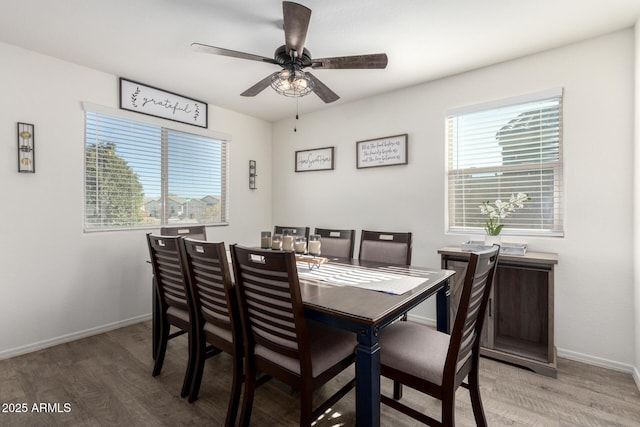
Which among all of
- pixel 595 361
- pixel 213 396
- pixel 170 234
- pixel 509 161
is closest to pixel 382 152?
pixel 509 161

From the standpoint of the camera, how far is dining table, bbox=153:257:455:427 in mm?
1249

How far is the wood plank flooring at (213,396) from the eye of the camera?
1.78m

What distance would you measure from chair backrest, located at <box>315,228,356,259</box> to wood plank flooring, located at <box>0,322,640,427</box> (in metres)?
0.98

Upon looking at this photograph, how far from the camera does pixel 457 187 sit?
314cm

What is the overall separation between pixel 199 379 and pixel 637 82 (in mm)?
3564

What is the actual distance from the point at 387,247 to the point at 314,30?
1757mm

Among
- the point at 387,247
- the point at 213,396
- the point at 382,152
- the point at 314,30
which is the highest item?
the point at 314,30

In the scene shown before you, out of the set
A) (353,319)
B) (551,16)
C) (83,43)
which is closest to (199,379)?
(353,319)

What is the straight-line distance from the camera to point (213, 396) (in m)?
2.00

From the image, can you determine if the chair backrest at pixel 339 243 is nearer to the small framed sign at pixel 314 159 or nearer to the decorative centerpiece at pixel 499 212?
the decorative centerpiece at pixel 499 212

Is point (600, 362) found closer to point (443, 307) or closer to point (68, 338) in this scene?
point (443, 307)

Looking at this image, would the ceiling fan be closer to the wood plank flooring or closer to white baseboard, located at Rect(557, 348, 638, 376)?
the wood plank flooring

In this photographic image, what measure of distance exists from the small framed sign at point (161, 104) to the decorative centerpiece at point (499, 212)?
3348 mm

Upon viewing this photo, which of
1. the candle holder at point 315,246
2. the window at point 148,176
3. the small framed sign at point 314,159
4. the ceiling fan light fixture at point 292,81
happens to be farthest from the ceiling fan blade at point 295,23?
the window at point 148,176
